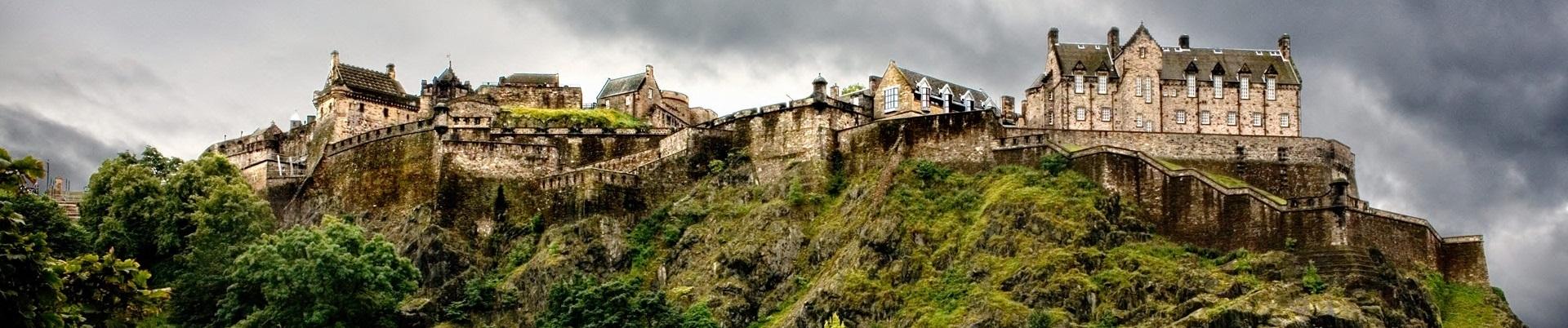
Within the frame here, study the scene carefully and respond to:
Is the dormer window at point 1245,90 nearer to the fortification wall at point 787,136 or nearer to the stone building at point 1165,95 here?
the stone building at point 1165,95

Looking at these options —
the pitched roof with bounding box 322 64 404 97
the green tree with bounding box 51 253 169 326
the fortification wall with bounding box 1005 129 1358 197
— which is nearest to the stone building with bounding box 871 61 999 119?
the fortification wall with bounding box 1005 129 1358 197

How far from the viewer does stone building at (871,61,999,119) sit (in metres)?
69.8

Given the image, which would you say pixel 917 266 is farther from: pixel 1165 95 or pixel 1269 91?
pixel 1269 91

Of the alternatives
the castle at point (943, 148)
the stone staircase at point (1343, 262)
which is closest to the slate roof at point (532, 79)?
the castle at point (943, 148)

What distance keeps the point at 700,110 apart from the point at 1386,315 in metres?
40.3

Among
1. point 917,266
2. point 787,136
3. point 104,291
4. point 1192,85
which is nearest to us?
point 104,291

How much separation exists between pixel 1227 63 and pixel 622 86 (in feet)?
90.5

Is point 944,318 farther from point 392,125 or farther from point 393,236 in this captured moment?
point 392,125

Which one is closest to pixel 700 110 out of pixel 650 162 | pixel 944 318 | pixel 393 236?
pixel 650 162

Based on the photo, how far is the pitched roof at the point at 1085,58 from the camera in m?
68.3

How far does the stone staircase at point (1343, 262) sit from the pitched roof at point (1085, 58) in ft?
51.5

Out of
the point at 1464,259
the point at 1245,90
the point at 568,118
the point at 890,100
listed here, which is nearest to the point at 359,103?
the point at 568,118

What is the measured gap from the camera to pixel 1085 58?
227 feet

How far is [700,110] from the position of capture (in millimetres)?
84125
